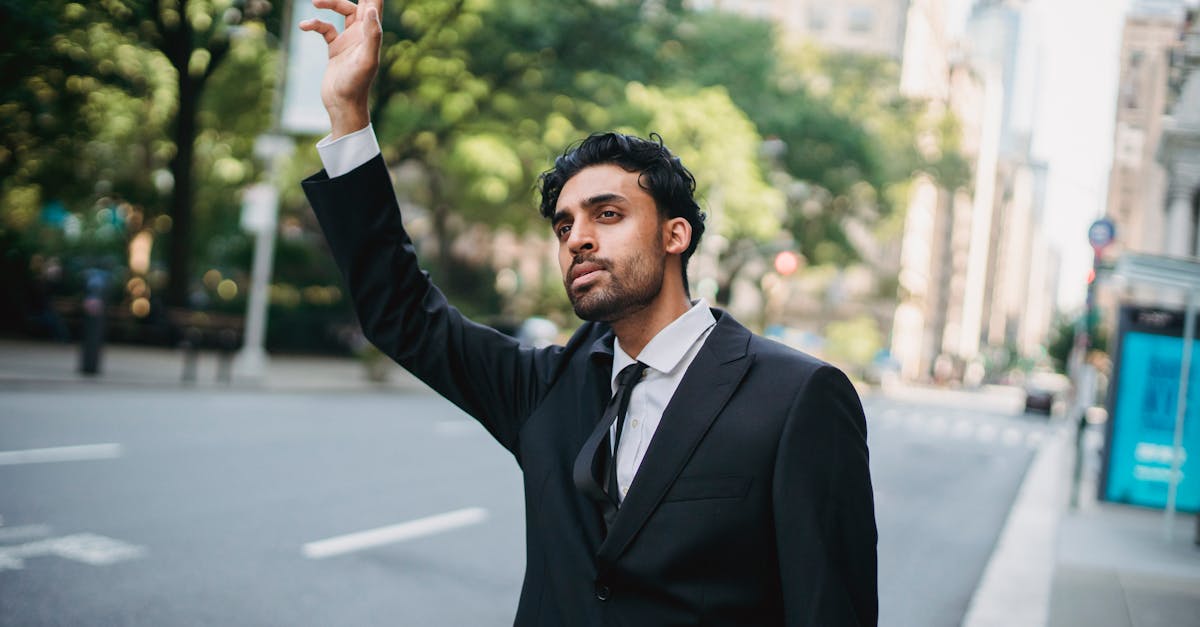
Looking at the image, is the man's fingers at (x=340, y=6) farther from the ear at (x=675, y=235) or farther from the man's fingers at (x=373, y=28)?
the ear at (x=675, y=235)

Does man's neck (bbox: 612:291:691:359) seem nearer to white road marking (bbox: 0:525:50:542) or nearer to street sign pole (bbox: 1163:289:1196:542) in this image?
white road marking (bbox: 0:525:50:542)

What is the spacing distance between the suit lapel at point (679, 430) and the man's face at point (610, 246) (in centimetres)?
18

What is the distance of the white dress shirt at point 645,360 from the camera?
1991 millimetres

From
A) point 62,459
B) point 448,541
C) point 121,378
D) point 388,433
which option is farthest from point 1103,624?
point 121,378

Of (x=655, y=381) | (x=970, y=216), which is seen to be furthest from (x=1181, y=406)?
(x=970, y=216)

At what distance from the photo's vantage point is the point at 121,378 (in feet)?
52.0

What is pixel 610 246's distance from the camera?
205cm

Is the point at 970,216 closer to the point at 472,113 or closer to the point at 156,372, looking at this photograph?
the point at 472,113

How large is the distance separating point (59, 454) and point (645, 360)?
852 centimetres

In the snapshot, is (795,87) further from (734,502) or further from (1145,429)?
(734,502)

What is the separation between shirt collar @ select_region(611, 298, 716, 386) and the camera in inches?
80.4

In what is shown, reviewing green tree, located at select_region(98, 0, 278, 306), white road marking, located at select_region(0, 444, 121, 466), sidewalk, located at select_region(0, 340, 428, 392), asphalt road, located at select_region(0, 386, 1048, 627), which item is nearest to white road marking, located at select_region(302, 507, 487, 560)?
asphalt road, located at select_region(0, 386, 1048, 627)

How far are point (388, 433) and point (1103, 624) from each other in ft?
31.8

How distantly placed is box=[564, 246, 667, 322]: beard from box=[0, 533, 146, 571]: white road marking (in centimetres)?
488
